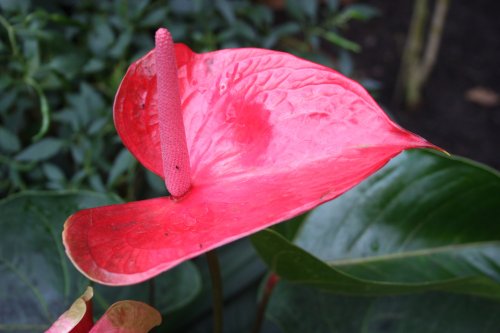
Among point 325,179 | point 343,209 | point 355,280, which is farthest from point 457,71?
point 325,179

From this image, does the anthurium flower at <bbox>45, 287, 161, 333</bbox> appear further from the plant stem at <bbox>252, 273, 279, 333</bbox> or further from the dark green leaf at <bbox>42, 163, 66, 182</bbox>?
the dark green leaf at <bbox>42, 163, 66, 182</bbox>

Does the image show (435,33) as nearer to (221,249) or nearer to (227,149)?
(221,249)

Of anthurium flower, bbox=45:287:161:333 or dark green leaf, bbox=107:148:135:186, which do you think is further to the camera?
dark green leaf, bbox=107:148:135:186

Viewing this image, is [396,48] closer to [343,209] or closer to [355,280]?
[343,209]

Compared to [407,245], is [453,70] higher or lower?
lower

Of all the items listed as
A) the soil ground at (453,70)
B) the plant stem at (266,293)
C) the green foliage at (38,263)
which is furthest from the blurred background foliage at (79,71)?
the soil ground at (453,70)

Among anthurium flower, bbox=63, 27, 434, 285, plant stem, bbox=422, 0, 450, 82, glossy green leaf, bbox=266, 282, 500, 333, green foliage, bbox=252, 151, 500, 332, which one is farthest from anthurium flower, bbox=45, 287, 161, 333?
plant stem, bbox=422, 0, 450, 82

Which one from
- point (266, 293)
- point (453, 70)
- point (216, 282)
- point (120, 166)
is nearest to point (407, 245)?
point (266, 293)
